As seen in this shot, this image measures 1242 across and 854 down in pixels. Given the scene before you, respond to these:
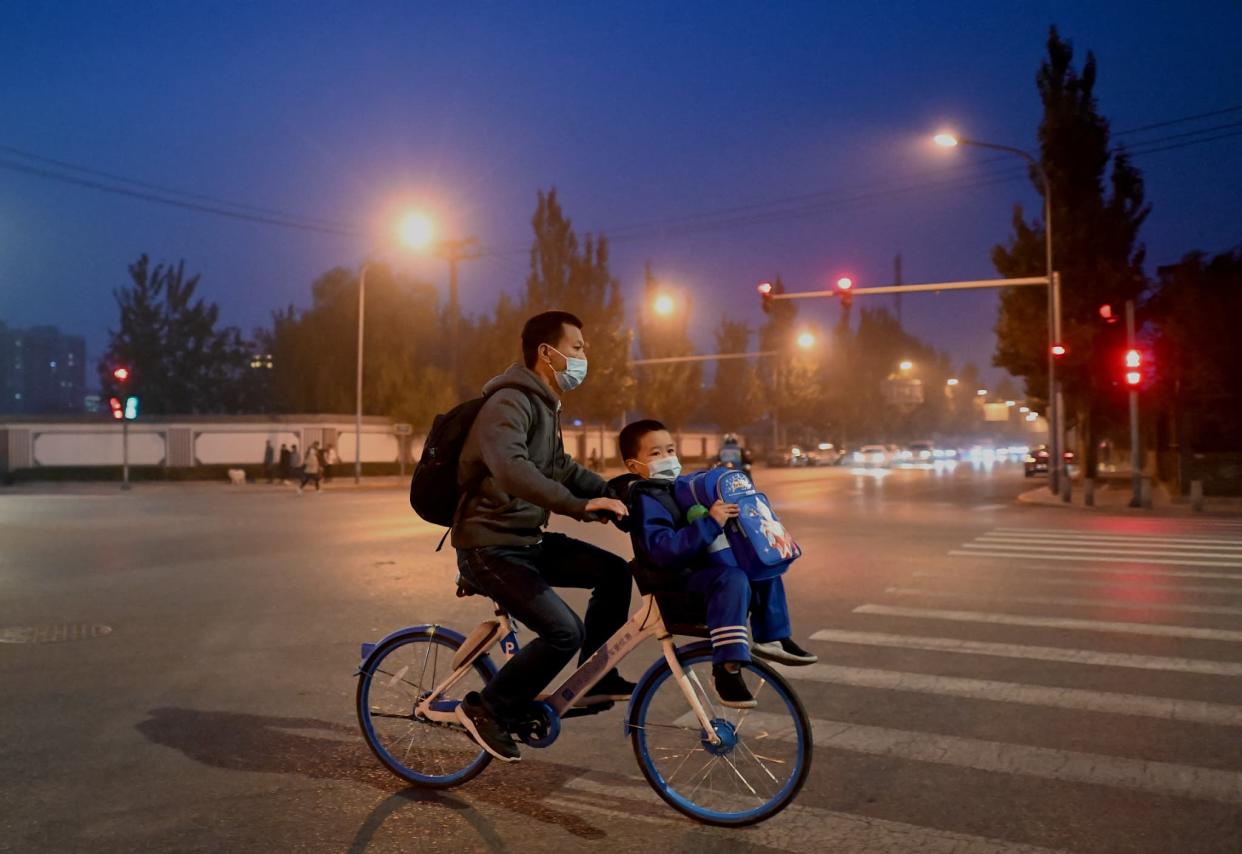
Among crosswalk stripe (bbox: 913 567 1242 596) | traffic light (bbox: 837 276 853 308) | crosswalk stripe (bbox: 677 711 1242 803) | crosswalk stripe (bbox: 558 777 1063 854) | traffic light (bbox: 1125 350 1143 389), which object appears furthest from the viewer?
traffic light (bbox: 837 276 853 308)

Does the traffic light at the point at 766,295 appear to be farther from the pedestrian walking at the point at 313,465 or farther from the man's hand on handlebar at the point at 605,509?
the man's hand on handlebar at the point at 605,509

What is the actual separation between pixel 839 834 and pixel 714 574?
1135 millimetres

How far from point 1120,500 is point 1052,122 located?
13593 millimetres

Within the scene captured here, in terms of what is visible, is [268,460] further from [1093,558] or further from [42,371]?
[42,371]

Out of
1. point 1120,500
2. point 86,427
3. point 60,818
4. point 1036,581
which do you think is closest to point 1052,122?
point 1120,500

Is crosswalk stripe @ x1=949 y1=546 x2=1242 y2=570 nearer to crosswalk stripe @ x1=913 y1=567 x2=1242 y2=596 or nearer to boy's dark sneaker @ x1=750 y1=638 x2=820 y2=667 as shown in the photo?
crosswalk stripe @ x1=913 y1=567 x2=1242 y2=596

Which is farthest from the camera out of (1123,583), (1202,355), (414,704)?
(1202,355)

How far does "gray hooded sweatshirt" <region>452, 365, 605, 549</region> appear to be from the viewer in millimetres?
4125

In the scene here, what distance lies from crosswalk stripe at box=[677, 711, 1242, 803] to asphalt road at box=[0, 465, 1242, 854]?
19mm

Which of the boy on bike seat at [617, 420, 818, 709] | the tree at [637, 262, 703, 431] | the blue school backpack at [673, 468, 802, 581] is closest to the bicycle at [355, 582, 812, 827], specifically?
the boy on bike seat at [617, 420, 818, 709]

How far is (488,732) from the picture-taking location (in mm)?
4445

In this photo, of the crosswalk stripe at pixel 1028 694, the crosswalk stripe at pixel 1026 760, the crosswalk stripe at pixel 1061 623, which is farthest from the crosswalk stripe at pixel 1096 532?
the crosswalk stripe at pixel 1026 760

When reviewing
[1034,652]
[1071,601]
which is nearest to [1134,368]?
[1071,601]

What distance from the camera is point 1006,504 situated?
85.0 ft
